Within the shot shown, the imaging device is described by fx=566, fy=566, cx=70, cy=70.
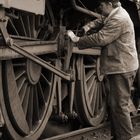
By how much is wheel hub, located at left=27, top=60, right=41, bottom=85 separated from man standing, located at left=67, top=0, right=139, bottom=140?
0.59 meters

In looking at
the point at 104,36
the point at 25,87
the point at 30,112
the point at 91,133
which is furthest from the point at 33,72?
the point at 91,133

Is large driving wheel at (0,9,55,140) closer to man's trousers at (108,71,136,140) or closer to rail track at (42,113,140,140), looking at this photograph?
rail track at (42,113,140,140)

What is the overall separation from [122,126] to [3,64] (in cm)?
189

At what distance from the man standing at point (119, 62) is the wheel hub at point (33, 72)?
59cm

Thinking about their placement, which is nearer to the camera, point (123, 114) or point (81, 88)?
point (123, 114)

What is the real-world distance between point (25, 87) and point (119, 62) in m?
1.24

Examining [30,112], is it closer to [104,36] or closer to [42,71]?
[42,71]

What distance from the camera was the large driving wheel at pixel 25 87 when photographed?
6250mm

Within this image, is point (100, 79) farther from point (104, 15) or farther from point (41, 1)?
point (41, 1)

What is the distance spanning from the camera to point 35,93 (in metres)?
7.11

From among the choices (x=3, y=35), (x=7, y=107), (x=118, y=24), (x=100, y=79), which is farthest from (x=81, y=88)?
(x=3, y=35)

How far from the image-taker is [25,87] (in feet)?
22.1

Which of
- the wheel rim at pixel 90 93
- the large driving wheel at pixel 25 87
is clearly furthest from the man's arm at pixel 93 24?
the wheel rim at pixel 90 93

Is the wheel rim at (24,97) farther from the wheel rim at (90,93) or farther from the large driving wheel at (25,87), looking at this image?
the wheel rim at (90,93)
